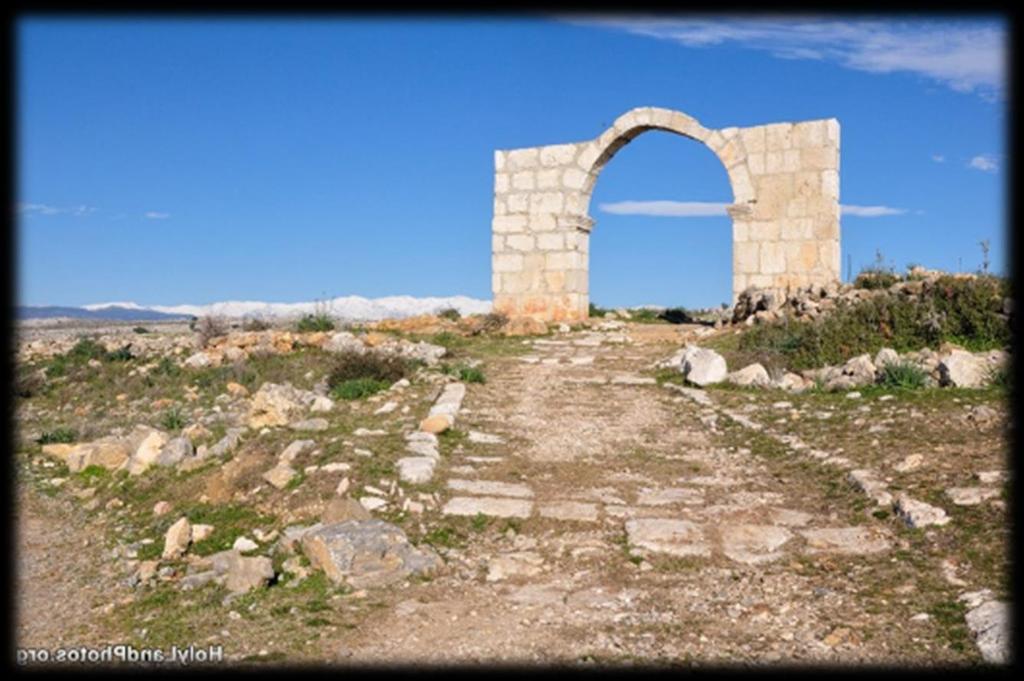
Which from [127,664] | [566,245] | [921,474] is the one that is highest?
[566,245]

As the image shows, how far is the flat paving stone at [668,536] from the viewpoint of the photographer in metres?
5.32

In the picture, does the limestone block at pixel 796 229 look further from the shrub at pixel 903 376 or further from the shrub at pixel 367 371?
the shrub at pixel 367 371

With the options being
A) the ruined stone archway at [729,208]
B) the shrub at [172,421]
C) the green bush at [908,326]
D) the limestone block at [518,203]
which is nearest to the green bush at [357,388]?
the shrub at [172,421]

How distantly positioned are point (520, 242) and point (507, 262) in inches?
20.0

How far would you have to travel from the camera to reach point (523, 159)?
61.3 feet

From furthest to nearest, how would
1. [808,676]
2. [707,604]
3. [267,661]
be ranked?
1. [707,604]
2. [267,661]
3. [808,676]

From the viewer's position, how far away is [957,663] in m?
3.67

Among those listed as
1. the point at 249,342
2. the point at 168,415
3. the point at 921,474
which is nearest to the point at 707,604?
the point at 921,474

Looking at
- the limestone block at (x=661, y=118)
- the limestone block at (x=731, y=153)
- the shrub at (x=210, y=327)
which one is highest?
the limestone block at (x=661, y=118)

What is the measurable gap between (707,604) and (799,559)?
2.97ft

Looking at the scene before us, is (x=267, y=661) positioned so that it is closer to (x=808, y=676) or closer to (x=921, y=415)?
(x=808, y=676)

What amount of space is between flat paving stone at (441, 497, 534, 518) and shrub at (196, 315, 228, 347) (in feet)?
38.0

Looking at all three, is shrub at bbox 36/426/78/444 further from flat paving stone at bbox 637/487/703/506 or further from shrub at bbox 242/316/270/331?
shrub at bbox 242/316/270/331

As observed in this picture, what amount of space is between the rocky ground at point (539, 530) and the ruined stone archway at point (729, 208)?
6.86 metres
